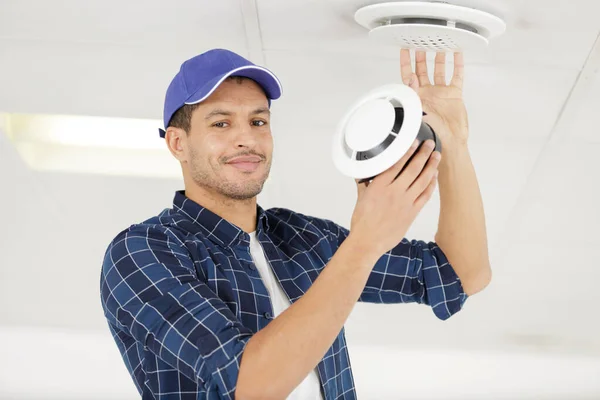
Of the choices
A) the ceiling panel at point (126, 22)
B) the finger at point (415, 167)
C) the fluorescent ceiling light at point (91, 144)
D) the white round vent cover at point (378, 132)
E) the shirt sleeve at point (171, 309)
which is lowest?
the shirt sleeve at point (171, 309)

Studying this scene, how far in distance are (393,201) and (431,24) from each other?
559 millimetres

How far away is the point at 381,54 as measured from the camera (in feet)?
7.22

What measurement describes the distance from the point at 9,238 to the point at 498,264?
163cm

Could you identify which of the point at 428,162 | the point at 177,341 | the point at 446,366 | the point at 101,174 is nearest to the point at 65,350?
the point at 101,174

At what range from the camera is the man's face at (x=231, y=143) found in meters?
1.84

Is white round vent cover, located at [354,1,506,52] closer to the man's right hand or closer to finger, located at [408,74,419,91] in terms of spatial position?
finger, located at [408,74,419,91]

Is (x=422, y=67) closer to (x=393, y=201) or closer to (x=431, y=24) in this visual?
(x=431, y=24)

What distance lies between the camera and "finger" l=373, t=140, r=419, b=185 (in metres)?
1.51

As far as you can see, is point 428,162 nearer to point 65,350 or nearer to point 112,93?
point 112,93

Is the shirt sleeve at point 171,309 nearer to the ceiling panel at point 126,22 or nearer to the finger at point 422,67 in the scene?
the ceiling panel at point 126,22

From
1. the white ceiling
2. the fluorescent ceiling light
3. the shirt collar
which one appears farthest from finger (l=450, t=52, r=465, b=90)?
the fluorescent ceiling light

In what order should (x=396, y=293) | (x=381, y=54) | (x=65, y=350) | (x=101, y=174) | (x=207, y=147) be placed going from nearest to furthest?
(x=207, y=147) → (x=396, y=293) → (x=381, y=54) → (x=101, y=174) → (x=65, y=350)

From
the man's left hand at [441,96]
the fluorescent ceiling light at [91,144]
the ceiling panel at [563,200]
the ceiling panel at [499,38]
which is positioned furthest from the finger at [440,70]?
the fluorescent ceiling light at [91,144]

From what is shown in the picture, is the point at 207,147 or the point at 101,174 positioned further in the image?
the point at 101,174
